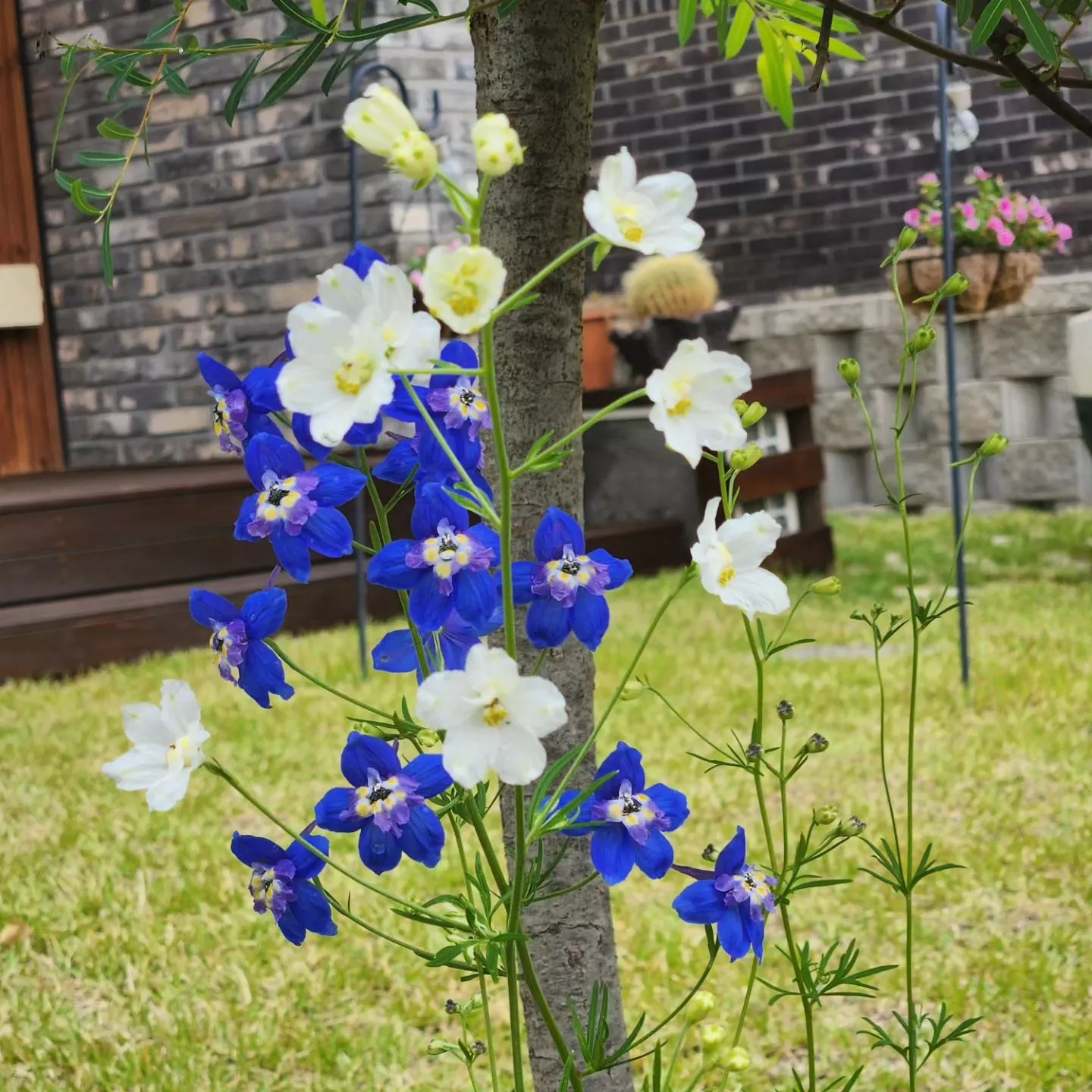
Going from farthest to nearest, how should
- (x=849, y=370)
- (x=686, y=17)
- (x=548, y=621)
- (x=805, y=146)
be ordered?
(x=805, y=146) → (x=686, y=17) → (x=849, y=370) → (x=548, y=621)

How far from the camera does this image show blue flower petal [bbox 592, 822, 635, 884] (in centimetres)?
84

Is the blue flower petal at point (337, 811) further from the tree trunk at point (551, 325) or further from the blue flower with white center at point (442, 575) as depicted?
the tree trunk at point (551, 325)

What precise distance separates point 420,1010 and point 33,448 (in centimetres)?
528

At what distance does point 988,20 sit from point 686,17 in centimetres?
51

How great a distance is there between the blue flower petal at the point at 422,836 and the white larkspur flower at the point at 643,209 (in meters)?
0.33

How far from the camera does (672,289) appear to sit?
5637 mm

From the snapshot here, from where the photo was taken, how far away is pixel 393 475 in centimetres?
92

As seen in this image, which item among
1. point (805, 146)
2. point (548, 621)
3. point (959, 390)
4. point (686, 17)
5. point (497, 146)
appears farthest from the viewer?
point (805, 146)

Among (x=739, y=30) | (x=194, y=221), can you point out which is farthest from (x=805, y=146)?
(x=739, y=30)

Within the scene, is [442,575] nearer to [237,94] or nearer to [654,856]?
[654,856]

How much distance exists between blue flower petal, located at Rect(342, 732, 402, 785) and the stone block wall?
5.30 m

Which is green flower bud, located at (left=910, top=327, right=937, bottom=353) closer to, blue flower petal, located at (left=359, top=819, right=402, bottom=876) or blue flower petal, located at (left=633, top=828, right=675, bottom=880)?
→ blue flower petal, located at (left=633, top=828, right=675, bottom=880)

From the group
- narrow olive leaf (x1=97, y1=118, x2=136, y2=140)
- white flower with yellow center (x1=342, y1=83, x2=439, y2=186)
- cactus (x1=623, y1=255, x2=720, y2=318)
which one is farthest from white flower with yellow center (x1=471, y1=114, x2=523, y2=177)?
cactus (x1=623, y1=255, x2=720, y2=318)

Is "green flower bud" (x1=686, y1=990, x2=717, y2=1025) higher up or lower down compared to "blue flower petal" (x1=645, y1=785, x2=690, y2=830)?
lower down
